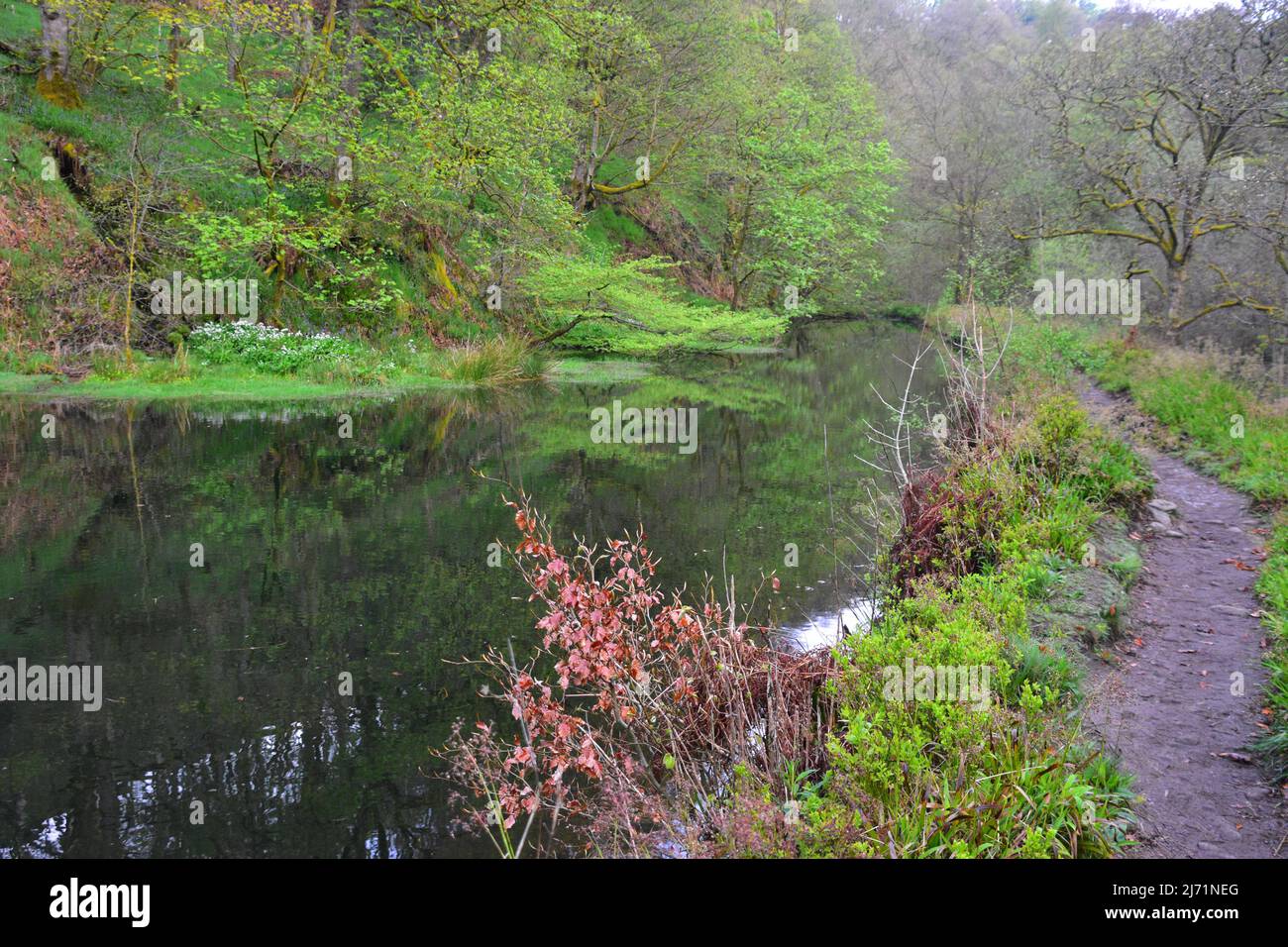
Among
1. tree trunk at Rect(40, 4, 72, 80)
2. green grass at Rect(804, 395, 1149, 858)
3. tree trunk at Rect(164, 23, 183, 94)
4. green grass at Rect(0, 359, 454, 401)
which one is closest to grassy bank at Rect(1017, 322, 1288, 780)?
green grass at Rect(804, 395, 1149, 858)

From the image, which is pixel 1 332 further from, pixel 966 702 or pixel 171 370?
pixel 966 702

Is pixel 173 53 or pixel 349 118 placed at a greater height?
pixel 173 53

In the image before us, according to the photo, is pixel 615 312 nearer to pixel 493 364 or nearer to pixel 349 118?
pixel 493 364

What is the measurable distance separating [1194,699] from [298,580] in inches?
272

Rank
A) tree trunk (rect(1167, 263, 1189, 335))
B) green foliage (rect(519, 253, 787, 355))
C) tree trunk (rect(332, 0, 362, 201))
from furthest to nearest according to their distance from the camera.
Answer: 1. green foliage (rect(519, 253, 787, 355))
2. tree trunk (rect(332, 0, 362, 201))
3. tree trunk (rect(1167, 263, 1189, 335))

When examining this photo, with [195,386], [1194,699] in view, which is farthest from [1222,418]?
[195,386]

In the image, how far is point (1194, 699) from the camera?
515 centimetres

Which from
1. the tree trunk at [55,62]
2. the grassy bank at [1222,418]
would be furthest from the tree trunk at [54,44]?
the grassy bank at [1222,418]

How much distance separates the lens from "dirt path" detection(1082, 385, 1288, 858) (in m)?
3.88

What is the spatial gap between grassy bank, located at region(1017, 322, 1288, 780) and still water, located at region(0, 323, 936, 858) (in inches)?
118

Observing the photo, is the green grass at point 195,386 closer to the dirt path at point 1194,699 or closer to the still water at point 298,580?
the still water at point 298,580

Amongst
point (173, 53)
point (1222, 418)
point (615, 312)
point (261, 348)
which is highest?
point (173, 53)

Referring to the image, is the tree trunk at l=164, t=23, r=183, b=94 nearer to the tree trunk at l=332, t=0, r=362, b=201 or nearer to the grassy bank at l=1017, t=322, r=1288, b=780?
the tree trunk at l=332, t=0, r=362, b=201

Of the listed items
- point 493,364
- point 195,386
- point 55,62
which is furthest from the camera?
point 493,364
